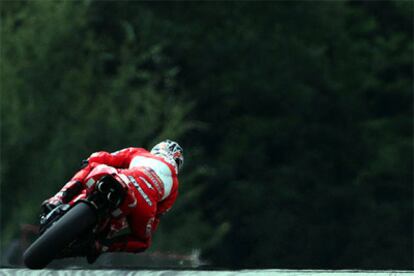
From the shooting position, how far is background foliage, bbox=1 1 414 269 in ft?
145

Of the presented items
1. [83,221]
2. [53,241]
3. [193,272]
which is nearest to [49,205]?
[83,221]

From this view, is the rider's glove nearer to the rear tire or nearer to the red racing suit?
the red racing suit

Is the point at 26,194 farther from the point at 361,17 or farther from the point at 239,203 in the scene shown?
the point at 361,17

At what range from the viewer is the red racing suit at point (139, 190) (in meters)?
10.7

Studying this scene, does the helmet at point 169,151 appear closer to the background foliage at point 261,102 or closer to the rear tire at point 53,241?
the rear tire at point 53,241

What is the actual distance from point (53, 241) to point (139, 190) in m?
0.94

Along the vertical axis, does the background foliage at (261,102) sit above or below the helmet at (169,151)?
below

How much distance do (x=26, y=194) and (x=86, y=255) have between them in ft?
95.7

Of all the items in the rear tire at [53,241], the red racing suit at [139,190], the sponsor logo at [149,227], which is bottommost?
the sponsor logo at [149,227]

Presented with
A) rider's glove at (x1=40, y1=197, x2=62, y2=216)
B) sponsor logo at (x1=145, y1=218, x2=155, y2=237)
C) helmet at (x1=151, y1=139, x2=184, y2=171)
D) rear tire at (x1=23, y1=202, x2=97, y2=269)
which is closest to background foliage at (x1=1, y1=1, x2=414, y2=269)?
helmet at (x1=151, y1=139, x2=184, y2=171)

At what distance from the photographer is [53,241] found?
32.7 feet

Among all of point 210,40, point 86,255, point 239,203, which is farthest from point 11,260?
point 210,40

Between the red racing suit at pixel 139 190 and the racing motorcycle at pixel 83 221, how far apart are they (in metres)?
0.11

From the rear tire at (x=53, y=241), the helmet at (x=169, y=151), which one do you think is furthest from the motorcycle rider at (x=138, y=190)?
the rear tire at (x=53, y=241)
